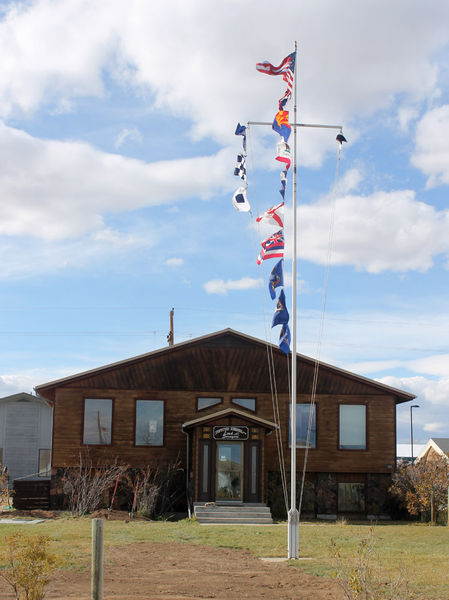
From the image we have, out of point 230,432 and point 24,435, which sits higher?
point 230,432

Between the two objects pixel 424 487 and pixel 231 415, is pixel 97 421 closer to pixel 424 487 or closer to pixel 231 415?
pixel 231 415

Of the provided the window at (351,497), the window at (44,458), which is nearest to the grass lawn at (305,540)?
the window at (351,497)

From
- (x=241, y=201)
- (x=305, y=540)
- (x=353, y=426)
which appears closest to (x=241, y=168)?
(x=241, y=201)

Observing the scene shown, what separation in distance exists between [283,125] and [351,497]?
17.5 m

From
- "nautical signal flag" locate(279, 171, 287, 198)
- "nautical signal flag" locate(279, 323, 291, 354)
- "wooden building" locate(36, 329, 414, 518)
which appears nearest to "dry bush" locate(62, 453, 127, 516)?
"wooden building" locate(36, 329, 414, 518)

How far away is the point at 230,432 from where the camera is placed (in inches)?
1057

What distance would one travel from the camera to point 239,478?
2677cm

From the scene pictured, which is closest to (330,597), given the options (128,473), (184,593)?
(184,593)

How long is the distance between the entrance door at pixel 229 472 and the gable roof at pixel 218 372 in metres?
3.11

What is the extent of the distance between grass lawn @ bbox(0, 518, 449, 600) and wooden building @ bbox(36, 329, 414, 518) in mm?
4875

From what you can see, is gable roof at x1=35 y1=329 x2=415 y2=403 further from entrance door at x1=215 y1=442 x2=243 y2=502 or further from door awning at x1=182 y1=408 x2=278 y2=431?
entrance door at x1=215 y1=442 x2=243 y2=502

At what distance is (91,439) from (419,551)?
15.4 metres

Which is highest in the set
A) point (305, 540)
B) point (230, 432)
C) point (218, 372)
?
point (218, 372)

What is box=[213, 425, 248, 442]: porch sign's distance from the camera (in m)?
26.8
